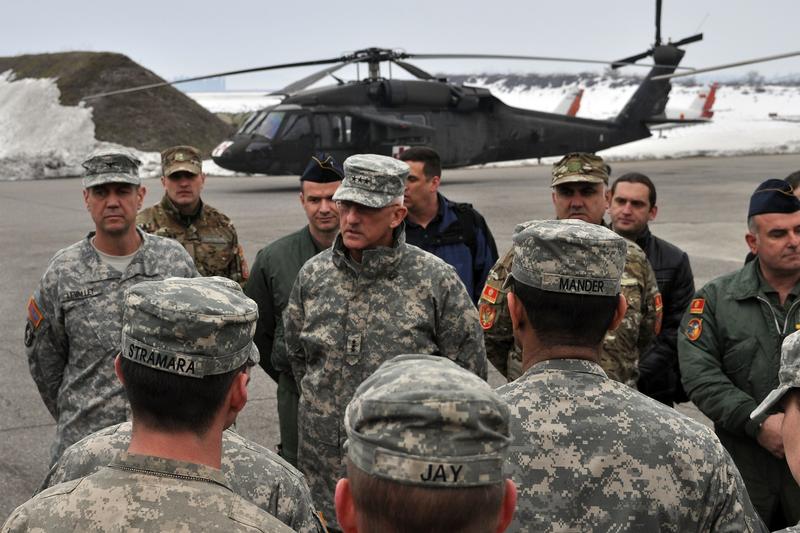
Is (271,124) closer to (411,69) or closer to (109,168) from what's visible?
(411,69)

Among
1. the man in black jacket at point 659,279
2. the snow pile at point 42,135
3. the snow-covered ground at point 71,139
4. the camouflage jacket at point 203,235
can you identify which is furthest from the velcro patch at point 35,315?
the snow-covered ground at point 71,139

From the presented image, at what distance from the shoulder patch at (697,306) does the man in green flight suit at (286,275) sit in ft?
5.72

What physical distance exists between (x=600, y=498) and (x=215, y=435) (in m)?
0.86

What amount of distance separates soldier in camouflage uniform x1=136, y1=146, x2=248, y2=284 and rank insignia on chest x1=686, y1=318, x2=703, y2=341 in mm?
2677

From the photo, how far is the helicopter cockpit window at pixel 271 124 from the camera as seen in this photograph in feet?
66.2

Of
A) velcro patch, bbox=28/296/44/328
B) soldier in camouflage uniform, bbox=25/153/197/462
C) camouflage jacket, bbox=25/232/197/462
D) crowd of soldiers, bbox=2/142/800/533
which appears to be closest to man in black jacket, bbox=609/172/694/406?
crowd of soldiers, bbox=2/142/800/533

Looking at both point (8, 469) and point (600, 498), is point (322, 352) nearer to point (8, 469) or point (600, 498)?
point (600, 498)

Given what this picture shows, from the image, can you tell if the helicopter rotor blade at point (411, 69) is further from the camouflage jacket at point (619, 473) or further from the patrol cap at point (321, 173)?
the camouflage jacket at point (619, 473)

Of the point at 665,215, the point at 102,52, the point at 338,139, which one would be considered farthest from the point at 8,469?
the point at 102,52

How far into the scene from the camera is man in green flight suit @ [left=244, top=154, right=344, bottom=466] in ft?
14.0

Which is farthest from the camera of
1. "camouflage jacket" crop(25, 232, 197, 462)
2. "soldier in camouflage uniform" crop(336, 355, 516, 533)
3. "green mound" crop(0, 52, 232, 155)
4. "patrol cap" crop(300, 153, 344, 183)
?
"green mound" crop(0, 52, 232, 155)

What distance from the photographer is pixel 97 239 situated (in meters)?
3.92

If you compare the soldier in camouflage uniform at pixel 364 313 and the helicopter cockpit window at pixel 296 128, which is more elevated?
the soldier in camouflage uniform at pixel 364 313

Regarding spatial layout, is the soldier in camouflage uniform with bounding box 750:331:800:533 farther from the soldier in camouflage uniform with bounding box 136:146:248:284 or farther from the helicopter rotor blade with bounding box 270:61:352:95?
the helicopter rotor blade with bounding box 270:61:352:95
